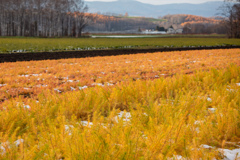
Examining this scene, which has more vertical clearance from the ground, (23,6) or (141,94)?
(23,6)

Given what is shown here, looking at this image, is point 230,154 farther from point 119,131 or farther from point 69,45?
point 69,45

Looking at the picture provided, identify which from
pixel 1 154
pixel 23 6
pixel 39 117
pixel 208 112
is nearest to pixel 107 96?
pixel 39 117

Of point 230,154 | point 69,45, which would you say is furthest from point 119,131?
point 69,45

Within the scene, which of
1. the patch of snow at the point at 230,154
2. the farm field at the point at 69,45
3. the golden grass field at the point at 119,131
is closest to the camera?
the golden grass field at the point at 119,131

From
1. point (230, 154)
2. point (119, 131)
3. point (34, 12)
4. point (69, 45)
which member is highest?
point (34, 12)

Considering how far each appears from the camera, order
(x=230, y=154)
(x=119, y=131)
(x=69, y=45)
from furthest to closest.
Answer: (x=69, y=45)
(x=119, y=131)
(x=230, y=154)

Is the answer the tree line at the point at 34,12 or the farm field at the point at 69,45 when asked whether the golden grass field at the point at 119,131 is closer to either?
the farm field at the point at 69,45

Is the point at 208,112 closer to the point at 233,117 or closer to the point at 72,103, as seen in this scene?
the point at 233,117

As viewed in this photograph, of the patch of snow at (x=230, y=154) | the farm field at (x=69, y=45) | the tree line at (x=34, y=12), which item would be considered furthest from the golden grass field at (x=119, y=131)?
the tree line at (x=34, y=12)

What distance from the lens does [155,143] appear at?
8.88 feet

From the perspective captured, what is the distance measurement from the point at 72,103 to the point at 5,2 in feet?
268

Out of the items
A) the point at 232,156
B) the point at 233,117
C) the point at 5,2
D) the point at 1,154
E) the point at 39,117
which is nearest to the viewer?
the point at 1,154

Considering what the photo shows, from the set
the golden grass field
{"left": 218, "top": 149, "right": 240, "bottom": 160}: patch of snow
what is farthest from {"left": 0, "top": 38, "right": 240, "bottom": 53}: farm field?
{"left": 218, "top": 149, "right": 240, "bottom": 160}: patch of snow

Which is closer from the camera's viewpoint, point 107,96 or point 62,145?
point 62,145
